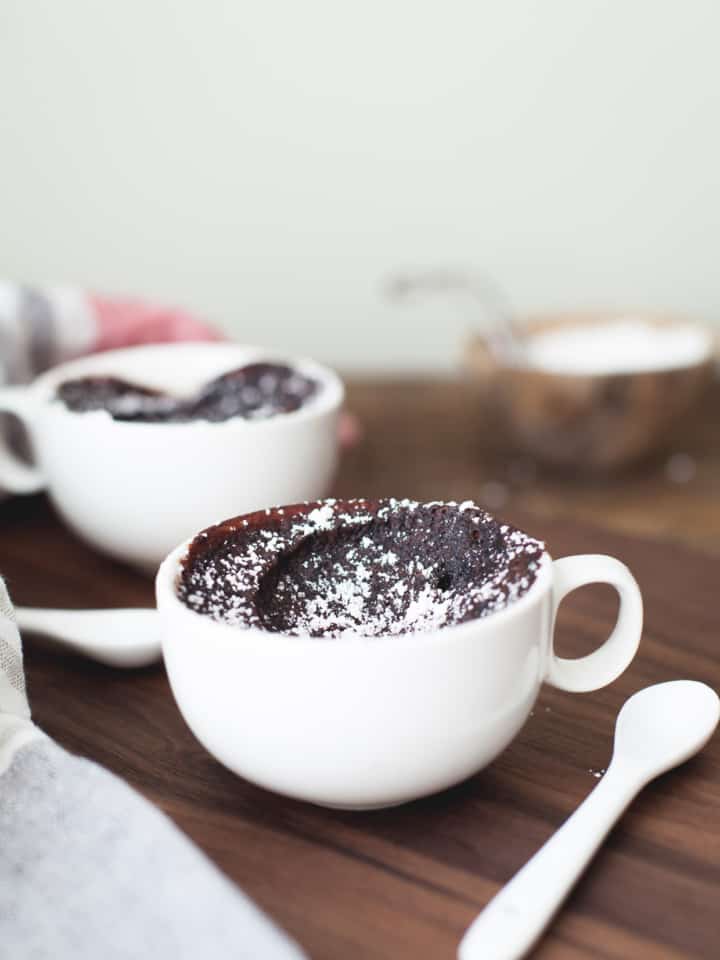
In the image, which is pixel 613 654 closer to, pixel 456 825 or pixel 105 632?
pixel 456 825

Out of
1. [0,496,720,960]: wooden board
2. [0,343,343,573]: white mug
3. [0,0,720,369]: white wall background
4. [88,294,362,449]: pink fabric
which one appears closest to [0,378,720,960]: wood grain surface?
[0,496,720,960]: wooden board

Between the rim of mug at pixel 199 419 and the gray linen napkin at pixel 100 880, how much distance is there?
0.24 m

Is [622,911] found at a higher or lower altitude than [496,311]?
higher

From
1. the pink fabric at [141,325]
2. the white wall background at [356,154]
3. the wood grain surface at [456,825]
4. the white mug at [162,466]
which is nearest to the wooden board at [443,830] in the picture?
the wood grain surface at [456,825]

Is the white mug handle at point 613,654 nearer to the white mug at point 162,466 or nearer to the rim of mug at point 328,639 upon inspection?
the rim of mug at point 328,639

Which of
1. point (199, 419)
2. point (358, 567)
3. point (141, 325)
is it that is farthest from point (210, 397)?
point (358, 567)

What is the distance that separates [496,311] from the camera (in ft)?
4.59

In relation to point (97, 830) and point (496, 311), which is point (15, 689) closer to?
point (97, 830)

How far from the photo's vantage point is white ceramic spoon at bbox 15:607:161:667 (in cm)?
54

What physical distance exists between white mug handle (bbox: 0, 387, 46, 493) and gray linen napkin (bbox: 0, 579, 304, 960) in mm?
294

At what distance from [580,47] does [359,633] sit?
1.22 meters

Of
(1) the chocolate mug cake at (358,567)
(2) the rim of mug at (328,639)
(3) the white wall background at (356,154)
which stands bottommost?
(3) the white wall background at (356,154)

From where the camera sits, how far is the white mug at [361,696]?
Result: 0.37 meters

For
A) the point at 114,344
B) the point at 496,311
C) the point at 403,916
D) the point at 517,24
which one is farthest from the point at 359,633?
the point at 517,24
